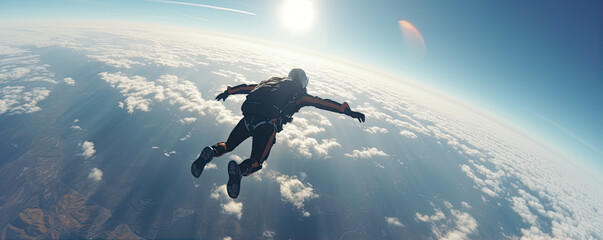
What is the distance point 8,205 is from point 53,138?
2305 cm

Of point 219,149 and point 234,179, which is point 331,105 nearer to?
point 234,179

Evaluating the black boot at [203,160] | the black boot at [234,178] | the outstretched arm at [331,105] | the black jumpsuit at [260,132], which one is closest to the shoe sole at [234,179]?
the black boot at [234,178]

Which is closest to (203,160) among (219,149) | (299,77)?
(219,149)

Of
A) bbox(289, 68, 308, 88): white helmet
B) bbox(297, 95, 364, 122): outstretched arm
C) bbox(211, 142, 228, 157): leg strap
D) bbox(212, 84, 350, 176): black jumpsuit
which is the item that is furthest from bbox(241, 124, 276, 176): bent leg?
bbox(289, 68, 308, 88): white helmet

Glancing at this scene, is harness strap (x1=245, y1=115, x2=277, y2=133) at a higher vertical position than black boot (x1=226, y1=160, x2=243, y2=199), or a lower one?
higher

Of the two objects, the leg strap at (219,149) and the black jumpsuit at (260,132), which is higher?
the black jumpsuit at (260,132)

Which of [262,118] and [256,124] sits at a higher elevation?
[262,118]

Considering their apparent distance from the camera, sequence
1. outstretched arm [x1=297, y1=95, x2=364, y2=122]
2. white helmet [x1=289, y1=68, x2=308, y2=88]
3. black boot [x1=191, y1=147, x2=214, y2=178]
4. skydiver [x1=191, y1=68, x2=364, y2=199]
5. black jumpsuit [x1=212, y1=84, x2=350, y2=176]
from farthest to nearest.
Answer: white helmet [x1=289, y1=68, x2=308, y2=88]
outstretched arm [x1=297, y1=95, x2=364, y2=122]
black boot [x1=191, y1=147, x2=214, y2=178]
black jumpsuit [x1=212, y1=84, x2=350, y2=176]
skydiver [x1=191, y1=68, x2=364, y2=199]

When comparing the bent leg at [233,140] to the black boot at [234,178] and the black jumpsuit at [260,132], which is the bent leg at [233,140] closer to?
the black jumpsuit at [260,132]

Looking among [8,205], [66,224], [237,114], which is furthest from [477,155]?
[8,205]

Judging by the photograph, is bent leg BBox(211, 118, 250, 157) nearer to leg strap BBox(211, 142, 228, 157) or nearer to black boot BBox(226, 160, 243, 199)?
leg strap BBox(211, 142, 228, 157)

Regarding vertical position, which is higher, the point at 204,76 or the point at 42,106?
the point at 204,76

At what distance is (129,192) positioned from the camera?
5603 cm

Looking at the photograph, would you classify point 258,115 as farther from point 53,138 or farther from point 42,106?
point 42,106
